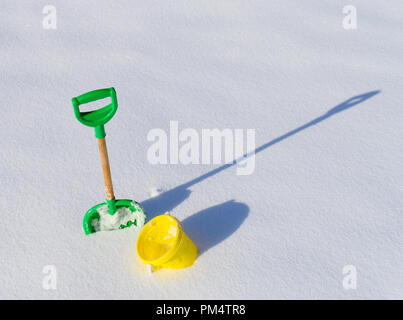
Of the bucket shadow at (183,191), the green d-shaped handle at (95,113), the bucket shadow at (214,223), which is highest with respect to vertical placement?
the green d-shaped handle at (95,113)

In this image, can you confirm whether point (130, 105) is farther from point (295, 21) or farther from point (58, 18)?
point (295, 21)

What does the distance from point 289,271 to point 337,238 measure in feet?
1.28

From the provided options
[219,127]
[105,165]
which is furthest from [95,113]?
[219,127]

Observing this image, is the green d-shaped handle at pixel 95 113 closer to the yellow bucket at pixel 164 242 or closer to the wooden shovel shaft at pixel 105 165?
the wooden shovel shaft at pixel 105 165

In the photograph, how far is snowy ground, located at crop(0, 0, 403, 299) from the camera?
2467mm

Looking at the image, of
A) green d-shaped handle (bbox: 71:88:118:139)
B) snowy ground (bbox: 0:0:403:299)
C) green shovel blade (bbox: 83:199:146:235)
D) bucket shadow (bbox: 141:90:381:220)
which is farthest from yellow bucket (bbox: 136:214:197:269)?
green d-shaped handle (bbox: 71:88:118:139)

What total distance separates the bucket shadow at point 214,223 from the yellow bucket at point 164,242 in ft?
0.52

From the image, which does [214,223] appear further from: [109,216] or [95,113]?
[95,113]

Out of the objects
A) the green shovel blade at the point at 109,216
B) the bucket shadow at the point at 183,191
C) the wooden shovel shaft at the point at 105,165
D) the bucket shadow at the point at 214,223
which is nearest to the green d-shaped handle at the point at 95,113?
the wooden shovel shaft at the point at 105,165

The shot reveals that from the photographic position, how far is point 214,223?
2.69m

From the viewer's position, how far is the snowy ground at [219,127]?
8.09 feet

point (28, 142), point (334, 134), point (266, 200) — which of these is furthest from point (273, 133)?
point (28, 142)

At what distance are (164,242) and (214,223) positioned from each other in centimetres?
41

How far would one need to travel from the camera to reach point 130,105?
3.49 metres
